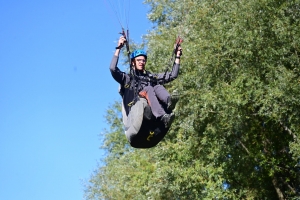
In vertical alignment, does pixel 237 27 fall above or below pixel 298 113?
above

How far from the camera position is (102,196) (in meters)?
29.5

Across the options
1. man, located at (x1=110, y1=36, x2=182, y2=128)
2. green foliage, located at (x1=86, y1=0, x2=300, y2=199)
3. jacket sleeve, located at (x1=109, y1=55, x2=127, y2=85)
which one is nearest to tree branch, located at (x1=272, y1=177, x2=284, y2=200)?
green foliage, located at (x1=86, y1=0, x2=300, y2=199)

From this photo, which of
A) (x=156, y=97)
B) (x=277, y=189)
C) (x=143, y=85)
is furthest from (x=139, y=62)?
(x=277, y=189)

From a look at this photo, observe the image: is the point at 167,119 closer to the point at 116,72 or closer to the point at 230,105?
the point at 116,72

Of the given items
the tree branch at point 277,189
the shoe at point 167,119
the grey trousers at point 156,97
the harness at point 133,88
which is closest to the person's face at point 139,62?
the harness at point 133,88

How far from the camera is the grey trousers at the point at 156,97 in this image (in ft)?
26.3

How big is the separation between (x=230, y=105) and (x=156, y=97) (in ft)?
27.4

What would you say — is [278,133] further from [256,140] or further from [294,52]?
[294,52]

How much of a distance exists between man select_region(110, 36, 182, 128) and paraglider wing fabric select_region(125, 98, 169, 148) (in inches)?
6.0

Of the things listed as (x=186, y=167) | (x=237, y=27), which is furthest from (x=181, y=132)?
(x=237, y=27)

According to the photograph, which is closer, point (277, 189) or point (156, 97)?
point (156, 97)

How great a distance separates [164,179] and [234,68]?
4114 millimetres

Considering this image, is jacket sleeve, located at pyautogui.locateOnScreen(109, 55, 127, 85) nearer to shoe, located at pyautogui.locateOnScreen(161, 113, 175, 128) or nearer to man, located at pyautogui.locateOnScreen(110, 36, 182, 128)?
man, located at pyautogui.locateOnScreen(110, 36, 182, 128)

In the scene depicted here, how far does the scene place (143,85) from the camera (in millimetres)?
8484
